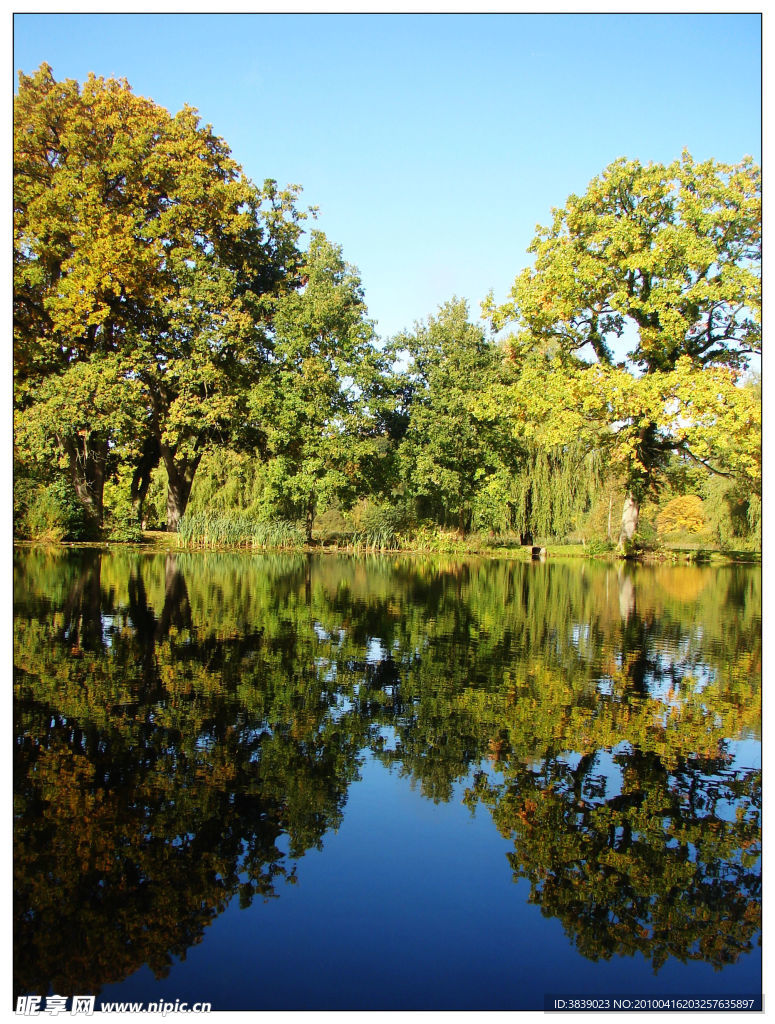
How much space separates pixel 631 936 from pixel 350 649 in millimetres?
5275

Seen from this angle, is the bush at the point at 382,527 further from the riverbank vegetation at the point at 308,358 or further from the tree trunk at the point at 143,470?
the tree trunk at the point at 143,470

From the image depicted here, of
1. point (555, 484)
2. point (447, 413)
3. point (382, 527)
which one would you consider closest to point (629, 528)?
point (555, 484)

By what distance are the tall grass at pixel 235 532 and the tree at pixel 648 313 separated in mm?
8866

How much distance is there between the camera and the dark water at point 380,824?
8.68 feet

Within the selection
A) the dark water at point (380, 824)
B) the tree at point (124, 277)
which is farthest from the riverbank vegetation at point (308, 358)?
the dark water at point (380, 824)

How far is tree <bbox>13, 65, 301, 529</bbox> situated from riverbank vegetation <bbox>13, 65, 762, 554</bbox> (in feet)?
0.27

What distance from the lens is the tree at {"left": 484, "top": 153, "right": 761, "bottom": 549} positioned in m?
22.2

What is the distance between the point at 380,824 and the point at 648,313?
877 inches

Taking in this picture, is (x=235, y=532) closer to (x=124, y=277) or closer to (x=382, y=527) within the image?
(x=382, y=527)

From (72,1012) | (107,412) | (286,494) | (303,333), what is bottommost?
(72,1012)

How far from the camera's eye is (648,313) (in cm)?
2319
